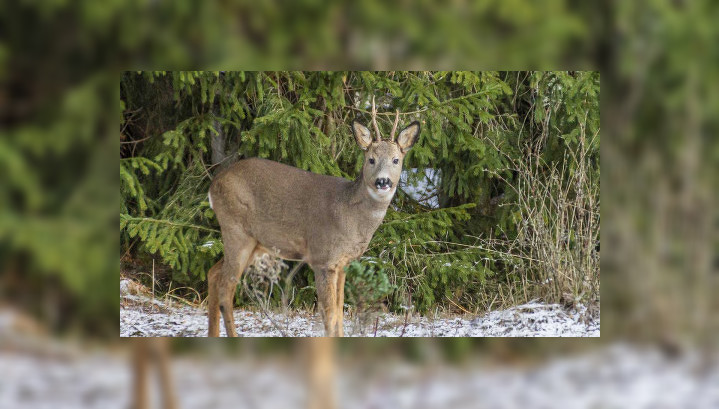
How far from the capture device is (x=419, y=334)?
3.17 m

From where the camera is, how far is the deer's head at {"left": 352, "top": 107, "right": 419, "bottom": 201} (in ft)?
10.1

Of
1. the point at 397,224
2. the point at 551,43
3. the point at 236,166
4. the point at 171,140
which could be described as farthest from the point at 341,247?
the point at 551,43

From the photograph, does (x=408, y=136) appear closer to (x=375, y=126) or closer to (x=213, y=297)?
(x=375, y=126)

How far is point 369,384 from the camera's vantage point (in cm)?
319

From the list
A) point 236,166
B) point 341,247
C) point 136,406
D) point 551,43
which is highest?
point 551,43

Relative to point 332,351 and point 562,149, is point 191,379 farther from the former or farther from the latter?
point 562,149

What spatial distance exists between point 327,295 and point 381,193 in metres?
A: 0.37

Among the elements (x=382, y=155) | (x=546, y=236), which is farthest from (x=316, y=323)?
(x=546, y=236)

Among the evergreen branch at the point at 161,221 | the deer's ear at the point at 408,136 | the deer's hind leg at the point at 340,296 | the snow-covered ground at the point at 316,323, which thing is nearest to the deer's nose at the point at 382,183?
the deer's ear at the point at 408,136

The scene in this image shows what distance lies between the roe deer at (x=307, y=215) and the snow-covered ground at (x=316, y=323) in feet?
0.18

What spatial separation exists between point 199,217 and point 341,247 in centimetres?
47

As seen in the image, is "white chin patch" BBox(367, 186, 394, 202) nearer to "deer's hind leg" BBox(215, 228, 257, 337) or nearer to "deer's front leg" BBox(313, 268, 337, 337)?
"deer's front leg" BBox(313, 268, 337, 337)

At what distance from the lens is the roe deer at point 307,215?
122 inches

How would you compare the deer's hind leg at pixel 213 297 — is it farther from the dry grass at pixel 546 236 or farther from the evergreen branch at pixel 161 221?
the dry grass at pixel 546 236
